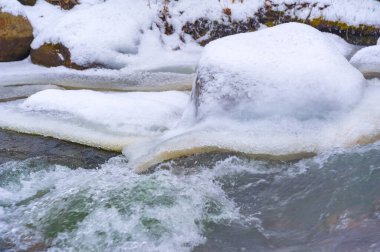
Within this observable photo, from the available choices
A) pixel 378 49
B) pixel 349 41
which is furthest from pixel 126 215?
pixel 349 41

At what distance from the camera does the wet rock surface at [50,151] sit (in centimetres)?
452

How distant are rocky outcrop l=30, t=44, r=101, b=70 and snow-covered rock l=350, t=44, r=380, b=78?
4071 millimetres

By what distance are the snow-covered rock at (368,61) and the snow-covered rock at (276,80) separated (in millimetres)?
1723

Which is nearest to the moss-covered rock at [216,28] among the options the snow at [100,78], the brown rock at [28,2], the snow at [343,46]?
the snow at [100,78]

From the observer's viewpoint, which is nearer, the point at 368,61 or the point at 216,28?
the point at 368,61

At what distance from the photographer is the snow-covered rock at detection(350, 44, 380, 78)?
639 cm

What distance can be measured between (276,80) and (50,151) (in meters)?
2.41

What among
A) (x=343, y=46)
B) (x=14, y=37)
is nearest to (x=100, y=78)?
(x=14, y=37)

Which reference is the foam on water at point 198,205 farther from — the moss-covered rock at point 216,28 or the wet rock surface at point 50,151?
the moss-covered rock at point 216,28

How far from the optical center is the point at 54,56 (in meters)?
7.84

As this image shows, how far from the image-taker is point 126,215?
3.33m

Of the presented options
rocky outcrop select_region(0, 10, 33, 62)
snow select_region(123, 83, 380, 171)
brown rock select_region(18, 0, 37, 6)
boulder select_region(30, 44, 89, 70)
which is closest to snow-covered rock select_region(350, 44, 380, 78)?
snow select_region(123, 83, 380, 171)

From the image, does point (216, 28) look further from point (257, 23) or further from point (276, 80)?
point (276, 80)

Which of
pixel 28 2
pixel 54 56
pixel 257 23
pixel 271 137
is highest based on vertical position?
pixel 28 2
